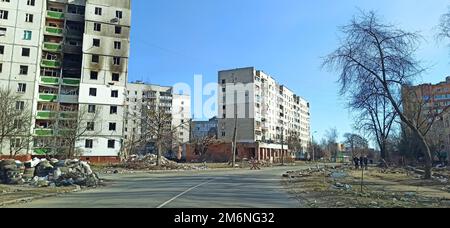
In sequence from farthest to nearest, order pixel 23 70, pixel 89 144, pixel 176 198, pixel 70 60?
pixel 70 60, pixel 89 144, pixel 23 70, pixel 176 198

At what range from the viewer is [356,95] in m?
29.0

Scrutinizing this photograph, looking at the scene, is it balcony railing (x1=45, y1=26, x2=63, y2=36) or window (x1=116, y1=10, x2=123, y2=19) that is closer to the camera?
balcony railing (x1=45, y1=26, x2=63, y2=36)

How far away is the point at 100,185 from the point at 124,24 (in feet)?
133

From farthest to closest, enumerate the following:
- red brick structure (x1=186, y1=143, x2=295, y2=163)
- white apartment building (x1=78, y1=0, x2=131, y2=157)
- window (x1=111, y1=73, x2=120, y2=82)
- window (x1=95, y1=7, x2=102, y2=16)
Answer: red brick structure (x1=186, y1=143, x2=295, y2=163)
window (x1=95, y1=7, x2=102, y2=16)
window (x1=111, y1=73, x2=120, y2=82)
white apartment building (x1=78, y1=0, x2=131, y2=157)

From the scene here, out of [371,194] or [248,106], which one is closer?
[371,194]

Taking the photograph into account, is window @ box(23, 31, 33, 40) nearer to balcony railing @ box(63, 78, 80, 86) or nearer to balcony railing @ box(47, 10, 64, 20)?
balcony railing @ box(47, 10, 64, 20)

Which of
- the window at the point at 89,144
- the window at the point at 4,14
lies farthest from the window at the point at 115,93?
the window at the point at 4,14

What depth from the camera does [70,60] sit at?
57.6 meters

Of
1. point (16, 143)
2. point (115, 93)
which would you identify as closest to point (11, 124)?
point (16, 143)

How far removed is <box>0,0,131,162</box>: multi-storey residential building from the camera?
2053 inches

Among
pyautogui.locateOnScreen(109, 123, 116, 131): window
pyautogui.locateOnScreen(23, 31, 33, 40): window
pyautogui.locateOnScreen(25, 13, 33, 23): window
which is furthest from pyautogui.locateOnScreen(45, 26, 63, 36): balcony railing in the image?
pyautogui.locateOnScreen(109, 123, 116, 131): window

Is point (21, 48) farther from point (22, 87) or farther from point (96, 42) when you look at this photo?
point (96, 42)
